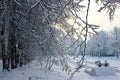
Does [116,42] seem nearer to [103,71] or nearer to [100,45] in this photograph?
[100,45]

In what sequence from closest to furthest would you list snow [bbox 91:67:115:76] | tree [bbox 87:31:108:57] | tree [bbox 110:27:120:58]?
snow [bbox 91:67:115:76]
tree [bbox 110:27:120:58]
tree [bbox 87:31:108:57]

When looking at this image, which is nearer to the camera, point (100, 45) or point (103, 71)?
point (103, 71)

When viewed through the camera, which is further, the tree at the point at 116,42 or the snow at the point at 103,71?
the tree at the point at 116,42

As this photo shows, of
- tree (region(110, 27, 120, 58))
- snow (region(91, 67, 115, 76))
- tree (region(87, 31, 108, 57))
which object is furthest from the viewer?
tree (region(87, 31, 108, 57))

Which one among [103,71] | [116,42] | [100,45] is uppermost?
[103,71]

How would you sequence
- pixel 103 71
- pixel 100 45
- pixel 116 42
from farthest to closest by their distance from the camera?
pixel 100 45 → pixel 116 42 → pixel 103 71

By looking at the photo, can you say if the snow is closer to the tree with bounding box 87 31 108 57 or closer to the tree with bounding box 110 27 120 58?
the tree with bounding box 110 27 120 58

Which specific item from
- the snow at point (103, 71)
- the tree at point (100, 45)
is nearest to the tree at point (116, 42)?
the tree at point (100, 45)

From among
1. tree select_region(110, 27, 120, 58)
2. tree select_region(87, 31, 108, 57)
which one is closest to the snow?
tree select_region(110, 27, 120, 58)

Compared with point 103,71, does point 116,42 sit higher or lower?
lower

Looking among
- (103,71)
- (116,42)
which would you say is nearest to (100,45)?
(116,42)

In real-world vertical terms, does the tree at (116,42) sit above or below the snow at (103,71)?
below

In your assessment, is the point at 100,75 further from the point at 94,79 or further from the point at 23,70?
the point at 23,70

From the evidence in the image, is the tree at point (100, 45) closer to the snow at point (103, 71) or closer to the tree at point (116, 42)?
the tree at point (116, 42)
